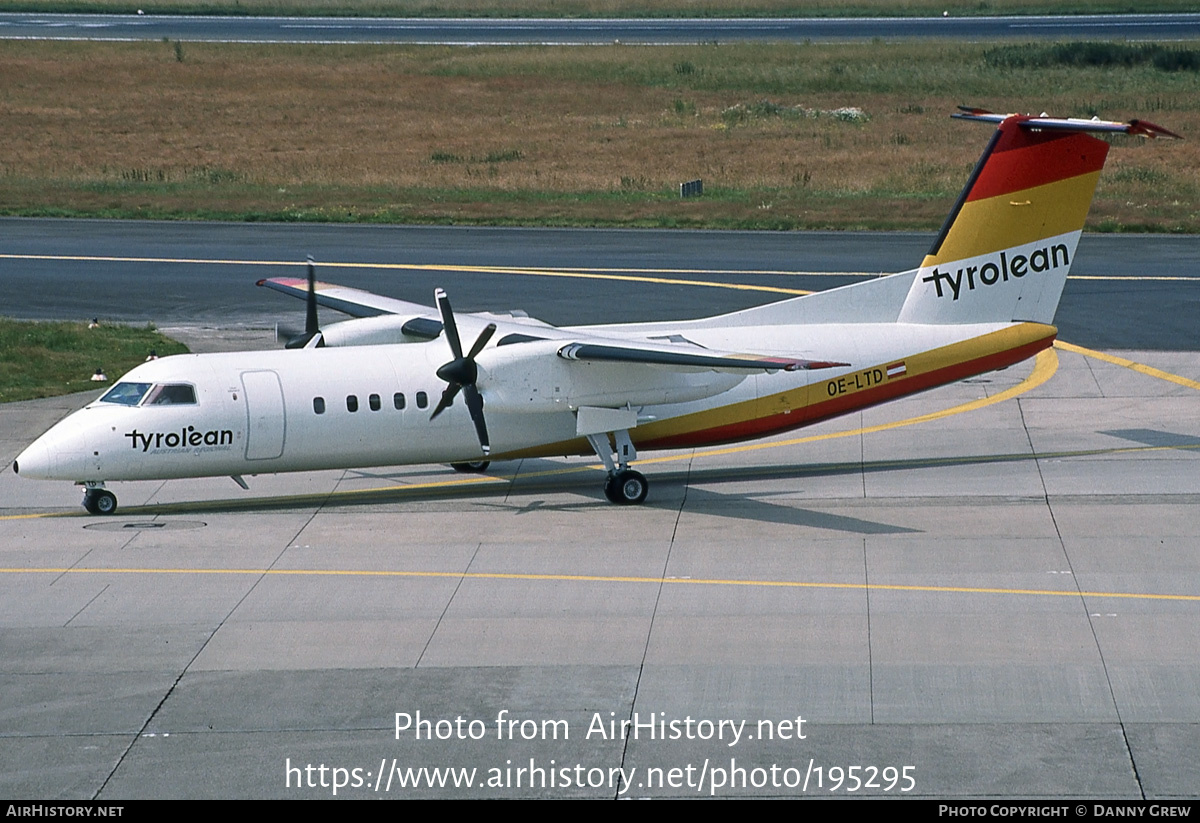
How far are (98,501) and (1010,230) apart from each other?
16.8m

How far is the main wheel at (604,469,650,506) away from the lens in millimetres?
23438

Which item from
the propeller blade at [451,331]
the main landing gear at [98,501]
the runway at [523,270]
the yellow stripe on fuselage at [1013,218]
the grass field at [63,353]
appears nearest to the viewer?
the propeller blade at [451,331]

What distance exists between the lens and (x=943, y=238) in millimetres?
25703

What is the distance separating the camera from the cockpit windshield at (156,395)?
73.8 feet

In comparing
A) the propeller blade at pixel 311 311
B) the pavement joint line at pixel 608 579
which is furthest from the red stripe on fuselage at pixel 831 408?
the propeller blade at pixel 311 311

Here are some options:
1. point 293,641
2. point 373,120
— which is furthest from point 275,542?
point 373,120

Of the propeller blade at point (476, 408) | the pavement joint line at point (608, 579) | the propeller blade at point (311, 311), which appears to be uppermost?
the propeller blade at point (311, 311)

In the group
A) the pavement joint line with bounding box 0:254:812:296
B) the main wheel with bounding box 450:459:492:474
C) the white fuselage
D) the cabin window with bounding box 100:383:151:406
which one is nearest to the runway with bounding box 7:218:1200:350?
the pavement joint line with bounding box 0:254:812:296

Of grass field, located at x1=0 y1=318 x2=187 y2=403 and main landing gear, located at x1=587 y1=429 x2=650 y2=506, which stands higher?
main landing gear, located at x1=587 y1=429 x2=650 y2=506

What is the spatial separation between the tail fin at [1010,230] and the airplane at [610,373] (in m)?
0.03

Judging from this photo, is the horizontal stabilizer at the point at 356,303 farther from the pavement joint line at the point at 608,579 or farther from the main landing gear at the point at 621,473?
the pavement joint line at the point at 608,579

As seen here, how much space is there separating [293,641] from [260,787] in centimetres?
398

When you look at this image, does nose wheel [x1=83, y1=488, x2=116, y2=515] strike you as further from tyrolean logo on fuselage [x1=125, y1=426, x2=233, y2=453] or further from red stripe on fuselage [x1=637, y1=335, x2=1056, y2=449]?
red stripe on fuselage [x1=637, y1=335, x2=1056, y2=449]

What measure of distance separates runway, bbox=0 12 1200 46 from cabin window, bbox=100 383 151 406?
85.0 metres
